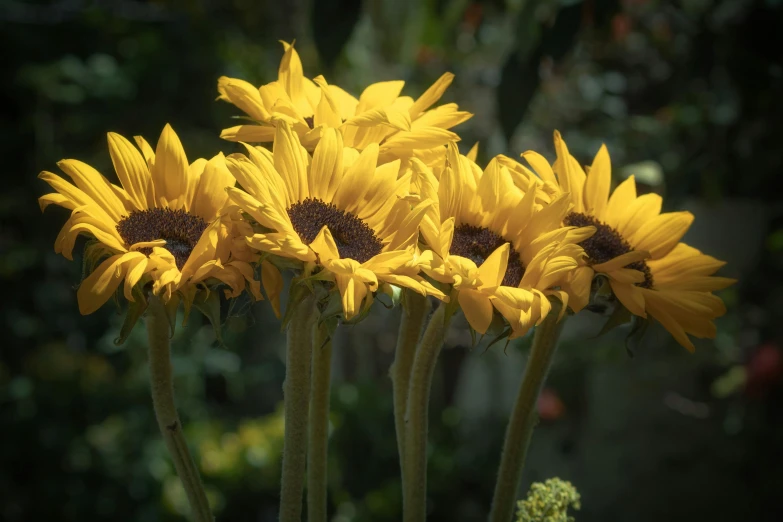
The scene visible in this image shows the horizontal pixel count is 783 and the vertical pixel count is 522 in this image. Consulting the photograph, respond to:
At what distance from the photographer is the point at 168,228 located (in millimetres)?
443

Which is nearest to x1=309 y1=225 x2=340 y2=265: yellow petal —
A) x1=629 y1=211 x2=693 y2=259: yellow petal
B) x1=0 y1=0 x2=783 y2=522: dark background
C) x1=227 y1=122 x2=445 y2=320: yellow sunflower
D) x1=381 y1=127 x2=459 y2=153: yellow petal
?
x1=227 y1=122 x2=445 y2=320: yellow sunflower

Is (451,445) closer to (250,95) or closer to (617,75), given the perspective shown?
(617,75)

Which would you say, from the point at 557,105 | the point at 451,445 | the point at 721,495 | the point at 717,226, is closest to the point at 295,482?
the point at 721,495

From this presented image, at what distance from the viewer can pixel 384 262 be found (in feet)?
1.25

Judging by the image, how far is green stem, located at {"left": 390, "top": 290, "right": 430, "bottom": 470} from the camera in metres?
0.47

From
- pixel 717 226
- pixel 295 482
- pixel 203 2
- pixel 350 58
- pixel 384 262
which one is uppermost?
pixel 203 2

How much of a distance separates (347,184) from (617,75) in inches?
74.5

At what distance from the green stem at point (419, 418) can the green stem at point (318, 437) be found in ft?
0.15

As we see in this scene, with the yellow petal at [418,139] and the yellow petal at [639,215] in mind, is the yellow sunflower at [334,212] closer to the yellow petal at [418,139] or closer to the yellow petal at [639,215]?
the yellow petal at [418,139]

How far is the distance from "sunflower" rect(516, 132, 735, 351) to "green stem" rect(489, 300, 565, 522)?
48 millimetres

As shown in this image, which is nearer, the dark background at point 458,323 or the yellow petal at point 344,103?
the yellow petal at point 344,103

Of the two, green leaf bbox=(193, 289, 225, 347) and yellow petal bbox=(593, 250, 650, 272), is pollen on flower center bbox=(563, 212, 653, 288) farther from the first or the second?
green leaf bbox=(193, 289, 225, 347)

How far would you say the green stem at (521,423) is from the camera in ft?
1.54

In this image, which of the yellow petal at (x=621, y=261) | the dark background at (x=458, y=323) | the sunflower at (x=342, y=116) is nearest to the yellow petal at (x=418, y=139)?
the sunflower at (x=342, y=116)
